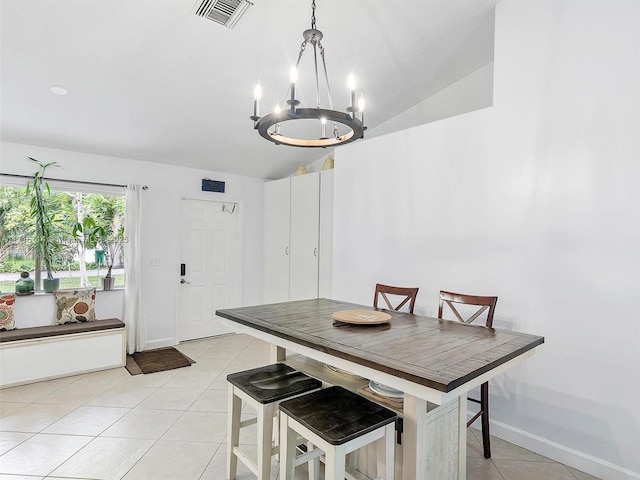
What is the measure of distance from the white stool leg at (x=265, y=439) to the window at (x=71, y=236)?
11.3 feet

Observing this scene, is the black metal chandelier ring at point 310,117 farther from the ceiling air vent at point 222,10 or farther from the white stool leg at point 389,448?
the white stool leg at point 389,448

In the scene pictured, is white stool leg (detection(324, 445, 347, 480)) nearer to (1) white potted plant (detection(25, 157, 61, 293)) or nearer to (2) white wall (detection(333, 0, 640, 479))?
(2) white wall (detection(333, 0, 640, 479))

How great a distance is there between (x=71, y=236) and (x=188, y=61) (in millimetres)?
2561

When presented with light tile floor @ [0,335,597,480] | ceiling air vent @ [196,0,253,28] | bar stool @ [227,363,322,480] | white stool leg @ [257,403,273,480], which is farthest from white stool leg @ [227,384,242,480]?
ceiling air vent @ [196,0,253,28]

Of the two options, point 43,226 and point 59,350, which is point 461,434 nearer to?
point 59,350

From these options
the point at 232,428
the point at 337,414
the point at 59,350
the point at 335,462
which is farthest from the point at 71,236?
the point at 335,462

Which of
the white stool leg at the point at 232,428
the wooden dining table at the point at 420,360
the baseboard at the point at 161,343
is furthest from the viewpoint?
the baseboard at the point at 161,343

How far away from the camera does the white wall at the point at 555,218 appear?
84.1 inches

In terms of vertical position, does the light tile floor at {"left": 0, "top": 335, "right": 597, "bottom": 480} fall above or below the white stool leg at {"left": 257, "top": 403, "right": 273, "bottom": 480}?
below

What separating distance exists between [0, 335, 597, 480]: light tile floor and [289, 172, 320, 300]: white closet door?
1.53 meters

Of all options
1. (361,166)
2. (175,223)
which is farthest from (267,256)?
(361,166)

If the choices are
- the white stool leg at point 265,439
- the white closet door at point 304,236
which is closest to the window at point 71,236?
the white closet door at point 304,236

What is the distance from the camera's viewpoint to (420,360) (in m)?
1.46

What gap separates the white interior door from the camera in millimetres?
4879
